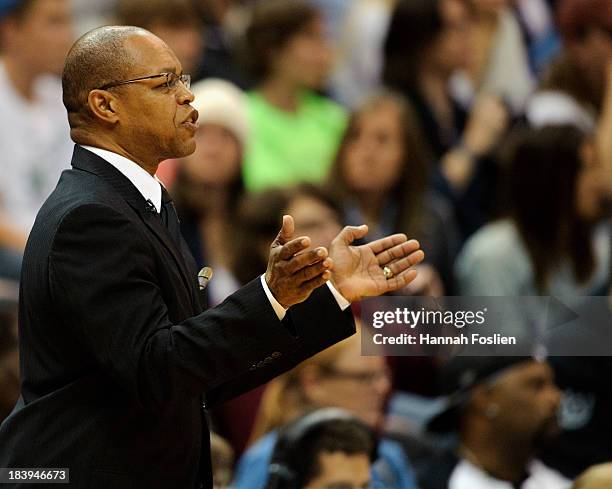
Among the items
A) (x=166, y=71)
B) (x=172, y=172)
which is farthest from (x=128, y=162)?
(x=172, y=172)

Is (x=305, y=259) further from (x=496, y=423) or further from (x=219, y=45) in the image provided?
(x=219, y=45)

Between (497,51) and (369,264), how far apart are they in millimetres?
4249

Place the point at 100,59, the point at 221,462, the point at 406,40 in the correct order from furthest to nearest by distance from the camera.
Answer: the point at 406,40 < the point at 221,462 < the point at 100,59

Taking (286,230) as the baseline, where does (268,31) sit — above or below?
below

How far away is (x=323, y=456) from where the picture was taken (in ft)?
11.8

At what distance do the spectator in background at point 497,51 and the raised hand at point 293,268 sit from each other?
4.38 metres

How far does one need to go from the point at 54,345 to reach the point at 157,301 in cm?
22

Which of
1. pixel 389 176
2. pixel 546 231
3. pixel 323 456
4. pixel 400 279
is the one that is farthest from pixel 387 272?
pixel 389 176

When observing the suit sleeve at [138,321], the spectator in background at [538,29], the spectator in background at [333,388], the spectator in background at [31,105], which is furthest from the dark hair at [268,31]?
the suit sleeve at [138,321]

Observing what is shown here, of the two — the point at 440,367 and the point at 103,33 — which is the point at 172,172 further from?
the point at 103,33

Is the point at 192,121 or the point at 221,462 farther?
the point at 221,462

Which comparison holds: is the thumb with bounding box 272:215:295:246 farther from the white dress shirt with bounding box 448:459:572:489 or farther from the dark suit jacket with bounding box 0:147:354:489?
the white dress shirt with bounding box 448:459:572:489

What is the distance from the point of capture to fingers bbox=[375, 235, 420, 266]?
262 cm

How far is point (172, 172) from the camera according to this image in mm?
5145
